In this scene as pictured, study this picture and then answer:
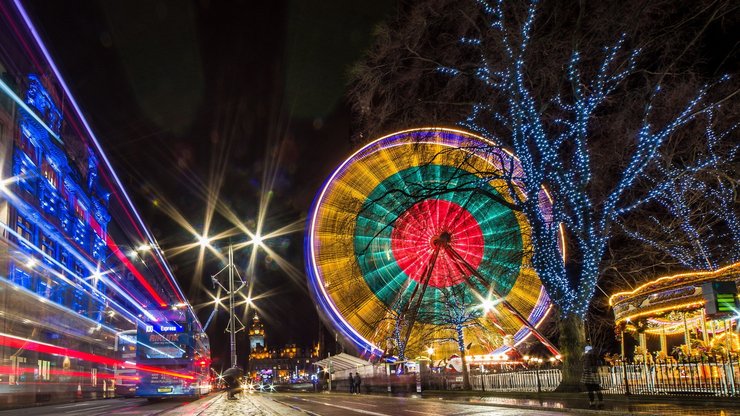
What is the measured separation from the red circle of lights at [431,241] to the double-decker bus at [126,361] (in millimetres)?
14106

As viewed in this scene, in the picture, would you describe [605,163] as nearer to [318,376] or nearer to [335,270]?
[335,270]

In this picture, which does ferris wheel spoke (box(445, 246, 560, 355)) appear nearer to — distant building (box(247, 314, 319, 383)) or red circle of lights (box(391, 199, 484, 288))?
red circle of lights (box(391, 199, 484, 288))

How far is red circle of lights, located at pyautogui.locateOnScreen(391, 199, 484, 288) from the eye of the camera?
103 feet

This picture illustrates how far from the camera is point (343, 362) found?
42.8 metres

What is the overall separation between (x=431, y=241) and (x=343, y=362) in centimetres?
1566

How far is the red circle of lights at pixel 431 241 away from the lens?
31469 mm

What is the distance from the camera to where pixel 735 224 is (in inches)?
939

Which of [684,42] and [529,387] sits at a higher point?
[684,42]

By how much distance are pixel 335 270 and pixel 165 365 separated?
31.0 feet

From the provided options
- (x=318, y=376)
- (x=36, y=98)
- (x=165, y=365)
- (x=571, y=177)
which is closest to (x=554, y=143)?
(x=571, y=177)

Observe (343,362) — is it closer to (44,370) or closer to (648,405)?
(44,370)

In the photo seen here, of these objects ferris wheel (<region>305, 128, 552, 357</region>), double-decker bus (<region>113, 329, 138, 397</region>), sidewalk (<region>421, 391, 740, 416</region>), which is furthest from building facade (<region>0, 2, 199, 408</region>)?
sidewalk (<region>421, 391, 740, 416</region>)

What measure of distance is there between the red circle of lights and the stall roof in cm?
1040

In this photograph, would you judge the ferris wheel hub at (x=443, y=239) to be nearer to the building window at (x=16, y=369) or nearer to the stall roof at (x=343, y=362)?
the stall roof at (x=343, y=362)
